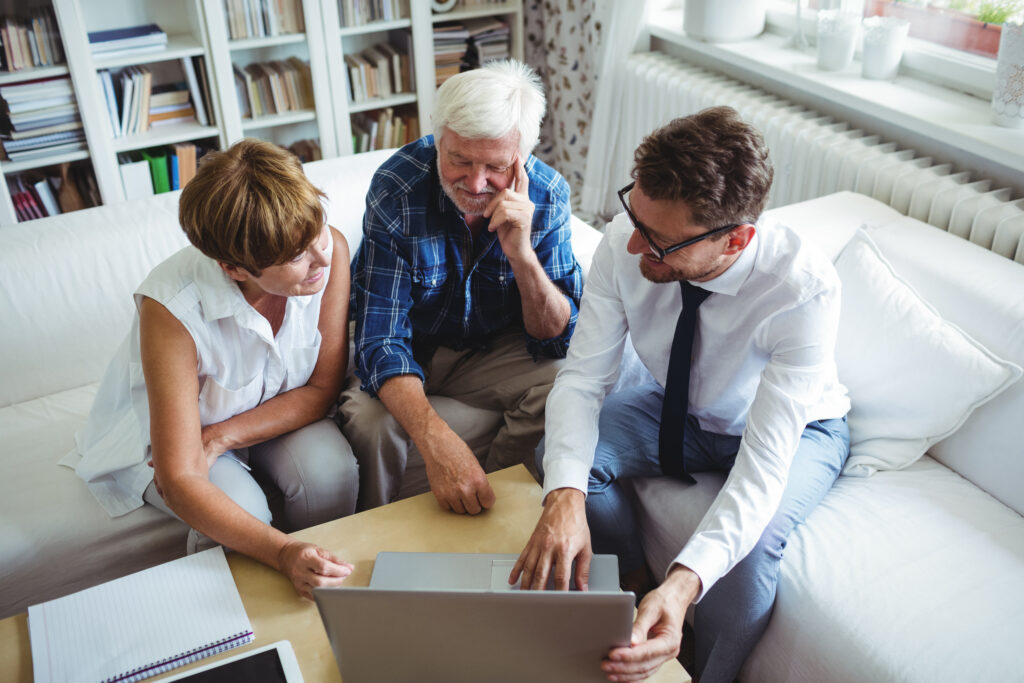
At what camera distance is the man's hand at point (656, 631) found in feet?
3.22

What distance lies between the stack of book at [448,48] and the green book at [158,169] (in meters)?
1.10

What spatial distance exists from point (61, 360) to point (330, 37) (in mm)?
1682

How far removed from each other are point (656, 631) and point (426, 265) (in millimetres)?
887

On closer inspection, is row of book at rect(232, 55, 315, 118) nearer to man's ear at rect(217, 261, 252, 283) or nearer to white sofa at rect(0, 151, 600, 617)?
white sofa at rect(0, 151, 600, 617)

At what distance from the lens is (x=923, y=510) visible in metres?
1.47

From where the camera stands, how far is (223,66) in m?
2.89

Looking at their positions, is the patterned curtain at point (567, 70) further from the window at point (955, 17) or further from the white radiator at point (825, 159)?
the window at point (955, 17)

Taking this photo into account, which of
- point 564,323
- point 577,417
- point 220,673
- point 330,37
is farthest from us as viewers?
point 330,37

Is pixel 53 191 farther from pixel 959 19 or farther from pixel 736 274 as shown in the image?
pixel 959 19

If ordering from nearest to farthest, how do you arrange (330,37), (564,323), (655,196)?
(655,196)
(564,323)
(330,37)

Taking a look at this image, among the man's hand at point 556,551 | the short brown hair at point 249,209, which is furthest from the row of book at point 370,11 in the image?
the man's hand at point 556,551

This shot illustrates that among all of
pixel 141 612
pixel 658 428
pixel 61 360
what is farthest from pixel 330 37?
pixel 141 612

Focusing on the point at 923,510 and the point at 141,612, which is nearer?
the point at 141,612

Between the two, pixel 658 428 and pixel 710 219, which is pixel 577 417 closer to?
pixel 658 428
